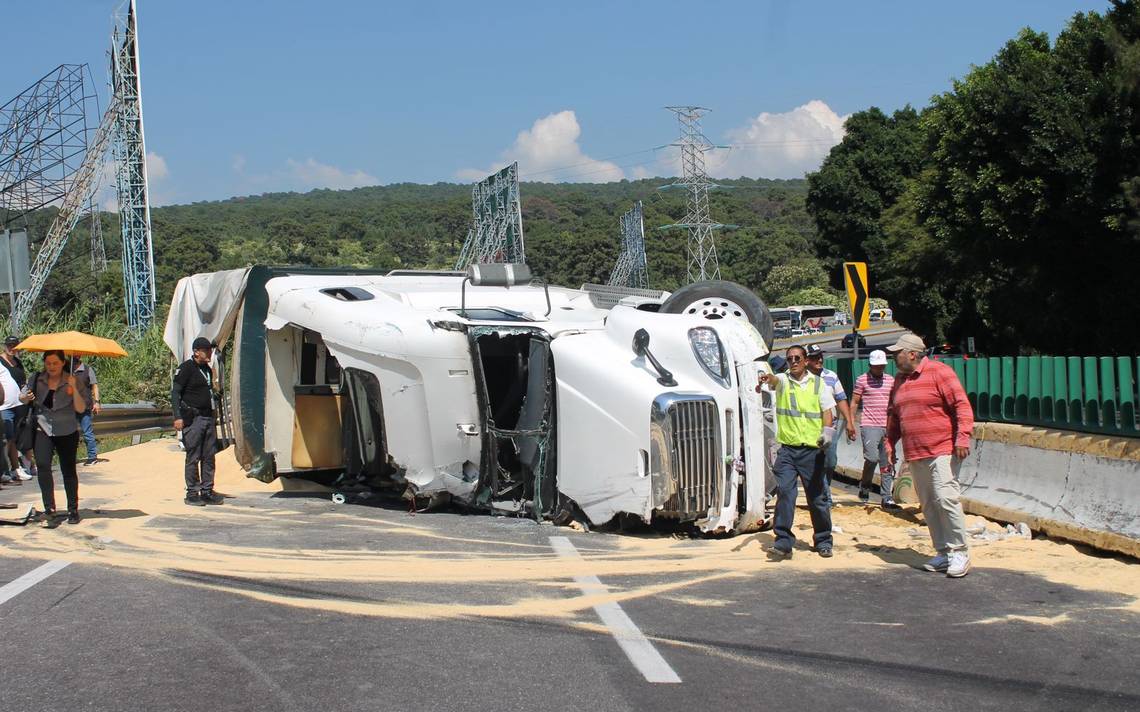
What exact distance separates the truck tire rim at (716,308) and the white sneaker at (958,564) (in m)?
3.58

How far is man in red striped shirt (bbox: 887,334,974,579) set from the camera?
7.71 m

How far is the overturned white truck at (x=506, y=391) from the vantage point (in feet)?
29.1

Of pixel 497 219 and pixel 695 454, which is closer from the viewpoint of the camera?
pixel 695 454

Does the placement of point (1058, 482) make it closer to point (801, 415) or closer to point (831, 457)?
point (801, 415)

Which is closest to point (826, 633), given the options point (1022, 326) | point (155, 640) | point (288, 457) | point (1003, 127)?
point (155, 640)

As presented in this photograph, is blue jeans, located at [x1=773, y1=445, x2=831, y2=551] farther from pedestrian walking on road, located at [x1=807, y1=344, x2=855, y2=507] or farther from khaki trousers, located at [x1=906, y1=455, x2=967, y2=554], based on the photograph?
khaki trousers, located at [x1=906, y1=455, x2=967, y2=554]

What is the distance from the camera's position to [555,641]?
5.94 meters

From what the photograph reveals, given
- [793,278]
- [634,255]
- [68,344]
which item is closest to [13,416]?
[68,344]

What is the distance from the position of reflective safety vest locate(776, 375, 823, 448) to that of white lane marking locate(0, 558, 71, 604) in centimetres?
519

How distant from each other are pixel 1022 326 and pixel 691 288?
18.7m

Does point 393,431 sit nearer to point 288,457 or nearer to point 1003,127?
point 288,457

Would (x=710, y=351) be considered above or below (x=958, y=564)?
above

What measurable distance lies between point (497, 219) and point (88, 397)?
39.9 meters

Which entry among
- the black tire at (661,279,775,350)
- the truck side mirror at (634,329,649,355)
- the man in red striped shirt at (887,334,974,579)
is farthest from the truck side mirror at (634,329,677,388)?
the man in red striped shirt at (887,334,974,579)
